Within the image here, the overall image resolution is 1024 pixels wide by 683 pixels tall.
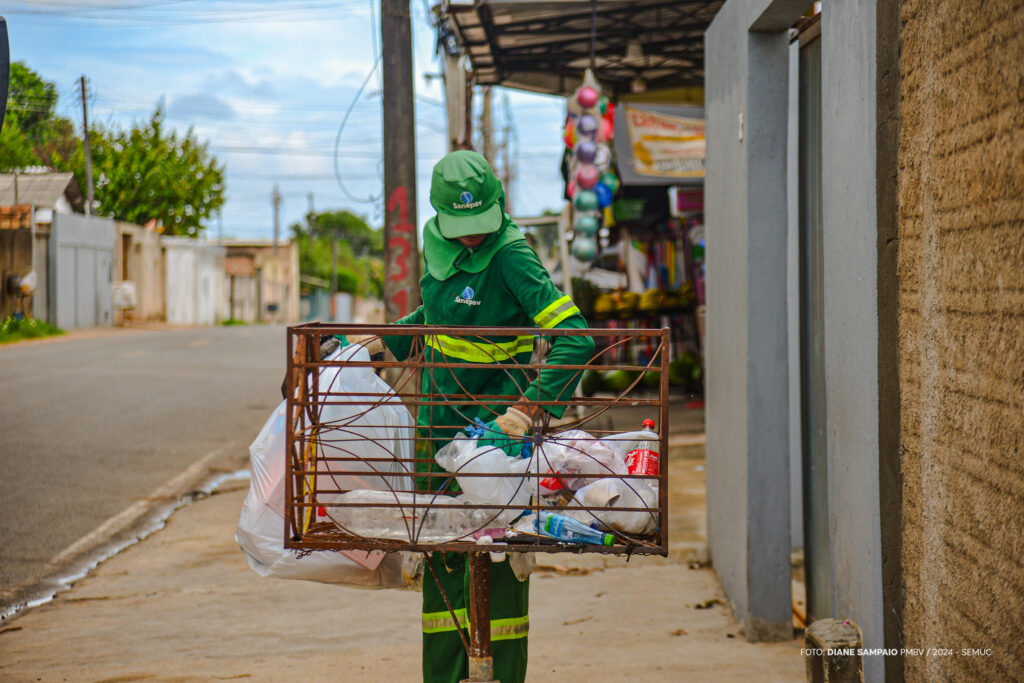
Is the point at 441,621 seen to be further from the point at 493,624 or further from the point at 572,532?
the point at 572,532

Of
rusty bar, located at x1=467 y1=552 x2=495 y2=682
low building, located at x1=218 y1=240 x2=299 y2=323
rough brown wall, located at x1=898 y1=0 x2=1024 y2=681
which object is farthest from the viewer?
low building, located at x1=218 y1=240 x2=299 y2=323

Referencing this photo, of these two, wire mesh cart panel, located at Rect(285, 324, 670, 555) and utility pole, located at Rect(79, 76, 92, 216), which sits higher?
utility pole, located at Rect(79, 76, 92, 216)

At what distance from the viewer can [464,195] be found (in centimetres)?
306

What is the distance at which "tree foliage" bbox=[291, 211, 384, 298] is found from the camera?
258 feet

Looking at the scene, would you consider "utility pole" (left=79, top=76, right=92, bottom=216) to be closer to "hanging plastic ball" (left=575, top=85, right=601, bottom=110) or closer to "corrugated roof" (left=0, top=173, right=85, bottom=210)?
"corrugated roof" (left=0, top=173, right=85, bottom=210)

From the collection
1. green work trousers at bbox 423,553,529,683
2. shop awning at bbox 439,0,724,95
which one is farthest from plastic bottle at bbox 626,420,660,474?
shop awning at bbox 439,0,724,95

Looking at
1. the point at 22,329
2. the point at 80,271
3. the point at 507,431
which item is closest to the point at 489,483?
the point at 507,431

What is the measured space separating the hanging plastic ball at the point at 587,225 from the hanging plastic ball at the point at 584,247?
5cm

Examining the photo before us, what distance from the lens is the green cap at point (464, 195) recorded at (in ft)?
10.00

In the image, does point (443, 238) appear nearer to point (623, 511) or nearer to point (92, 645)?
point (623, 511)

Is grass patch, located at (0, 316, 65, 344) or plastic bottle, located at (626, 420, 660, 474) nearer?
plastic bottle, located at (626, 420, 660, 474)

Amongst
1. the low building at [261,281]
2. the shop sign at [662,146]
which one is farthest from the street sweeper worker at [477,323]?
the low building at [261,281]

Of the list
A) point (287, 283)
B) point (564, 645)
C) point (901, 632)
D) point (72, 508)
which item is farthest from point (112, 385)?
point (287, 283)

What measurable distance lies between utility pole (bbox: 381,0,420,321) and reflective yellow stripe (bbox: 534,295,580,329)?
4387 millimetres
